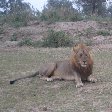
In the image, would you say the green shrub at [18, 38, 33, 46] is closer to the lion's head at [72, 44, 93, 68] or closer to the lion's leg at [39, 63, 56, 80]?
the lion's leg at [39, 63, 56, 80]

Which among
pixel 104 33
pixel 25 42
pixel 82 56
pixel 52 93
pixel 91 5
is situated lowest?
pixel 52 93

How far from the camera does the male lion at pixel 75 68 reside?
299 inches

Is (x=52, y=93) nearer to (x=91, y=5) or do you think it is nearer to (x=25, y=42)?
(x=25, y=42)

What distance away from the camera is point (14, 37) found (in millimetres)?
16438

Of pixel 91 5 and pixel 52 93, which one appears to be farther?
pixel 91 5

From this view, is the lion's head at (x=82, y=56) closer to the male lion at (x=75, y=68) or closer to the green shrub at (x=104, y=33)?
the male lion at (x=75, y=68)

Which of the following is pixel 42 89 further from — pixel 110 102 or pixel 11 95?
pixel 110 102

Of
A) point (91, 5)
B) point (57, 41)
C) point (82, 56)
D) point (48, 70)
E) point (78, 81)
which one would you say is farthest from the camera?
point (91, 5)

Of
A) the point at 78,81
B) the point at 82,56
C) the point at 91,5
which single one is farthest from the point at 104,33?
the point at 91,5

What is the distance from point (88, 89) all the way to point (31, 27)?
11185 mm

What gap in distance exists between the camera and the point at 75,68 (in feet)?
25.7

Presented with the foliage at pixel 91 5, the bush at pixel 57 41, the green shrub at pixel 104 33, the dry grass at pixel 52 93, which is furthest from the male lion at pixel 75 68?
the foliage at pixel 91 5

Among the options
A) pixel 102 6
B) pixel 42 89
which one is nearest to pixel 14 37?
pixel 42 89

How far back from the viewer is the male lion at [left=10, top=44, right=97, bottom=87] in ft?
24.9
